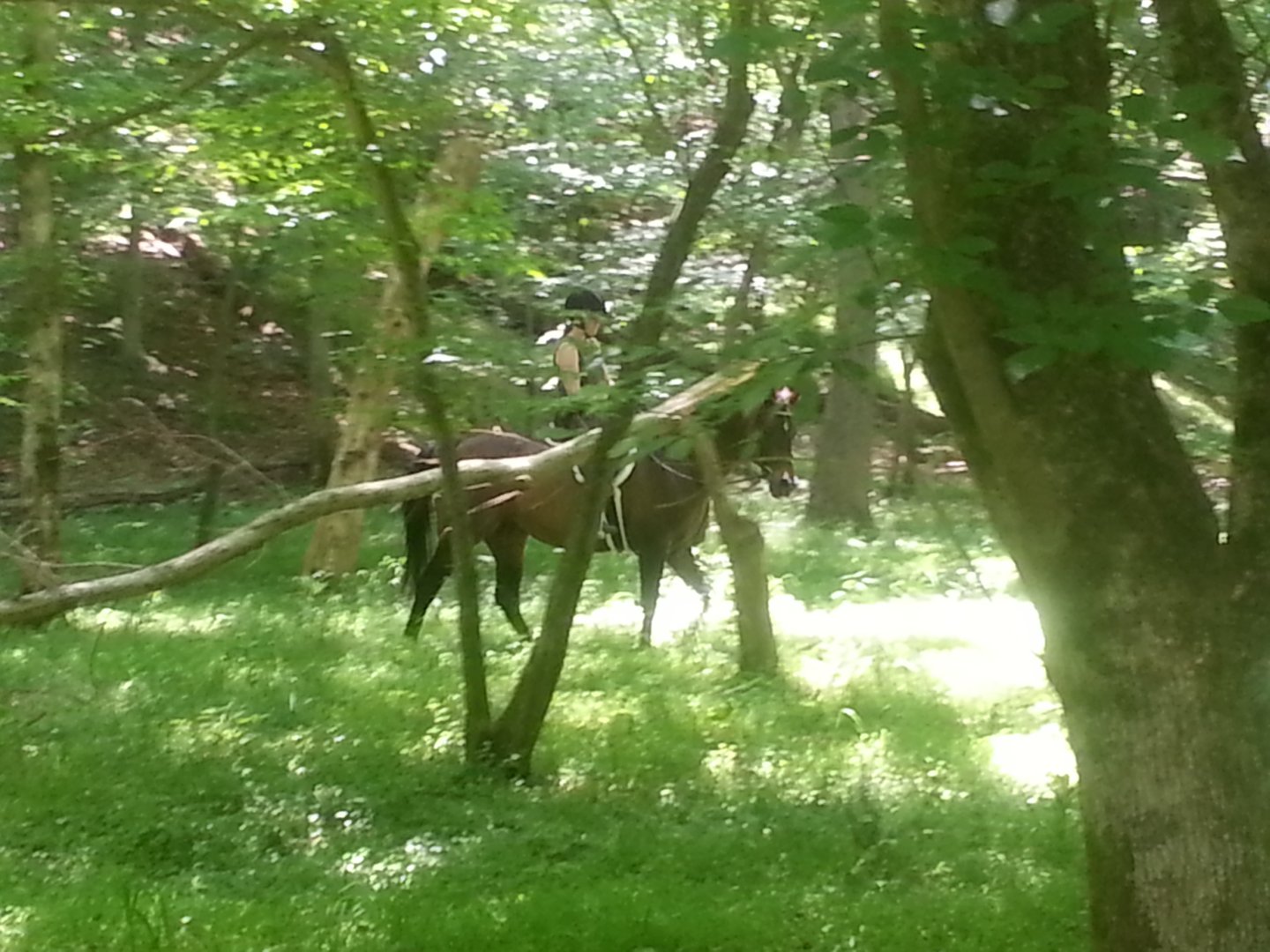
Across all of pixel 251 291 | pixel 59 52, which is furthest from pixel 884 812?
pixel 251 291

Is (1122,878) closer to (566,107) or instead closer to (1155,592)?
(1155,592)

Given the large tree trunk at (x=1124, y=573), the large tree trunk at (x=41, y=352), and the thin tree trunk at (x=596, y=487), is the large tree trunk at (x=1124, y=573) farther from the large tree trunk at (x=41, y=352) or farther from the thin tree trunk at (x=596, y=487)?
the large tree trunk at (x=41, y=352)

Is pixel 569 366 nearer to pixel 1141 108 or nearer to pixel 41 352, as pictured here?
pixel 1141 108

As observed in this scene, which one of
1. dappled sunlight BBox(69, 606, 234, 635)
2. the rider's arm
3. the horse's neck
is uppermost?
the rider's arm

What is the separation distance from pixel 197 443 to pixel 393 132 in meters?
14.2

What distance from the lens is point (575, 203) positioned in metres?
11.9

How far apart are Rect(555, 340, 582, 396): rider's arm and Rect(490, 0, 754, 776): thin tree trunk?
0.27 m

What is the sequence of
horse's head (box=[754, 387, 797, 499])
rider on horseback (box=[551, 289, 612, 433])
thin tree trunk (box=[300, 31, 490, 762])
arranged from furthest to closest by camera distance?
1. horse's head (box=[754, 387, 797, 499])
2. rider on horseback (box=[551, 289, 612, 433])
3. thin tree trunk (box=[300, 31, 490, 762])

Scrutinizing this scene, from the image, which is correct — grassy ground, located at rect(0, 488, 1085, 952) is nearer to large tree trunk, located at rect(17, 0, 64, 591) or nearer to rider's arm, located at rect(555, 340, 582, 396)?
large tree trunk, located at rect(17, 0, 64, 591)

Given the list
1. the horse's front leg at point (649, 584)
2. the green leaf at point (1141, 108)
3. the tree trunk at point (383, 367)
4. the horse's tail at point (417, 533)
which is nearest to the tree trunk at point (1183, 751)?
the green leaf at point (1141, 108)

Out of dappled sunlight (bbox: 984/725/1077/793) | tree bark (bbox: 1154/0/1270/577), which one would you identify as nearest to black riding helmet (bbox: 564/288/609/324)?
dappled sunlight (bbox: 984/725/1077/793)

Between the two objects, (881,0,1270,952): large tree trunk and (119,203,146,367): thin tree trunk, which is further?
(119,203,146,367): thin tree trunk

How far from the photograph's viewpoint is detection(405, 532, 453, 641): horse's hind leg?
967 centimetres

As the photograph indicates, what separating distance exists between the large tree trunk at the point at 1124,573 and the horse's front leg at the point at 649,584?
6073 millimetres
